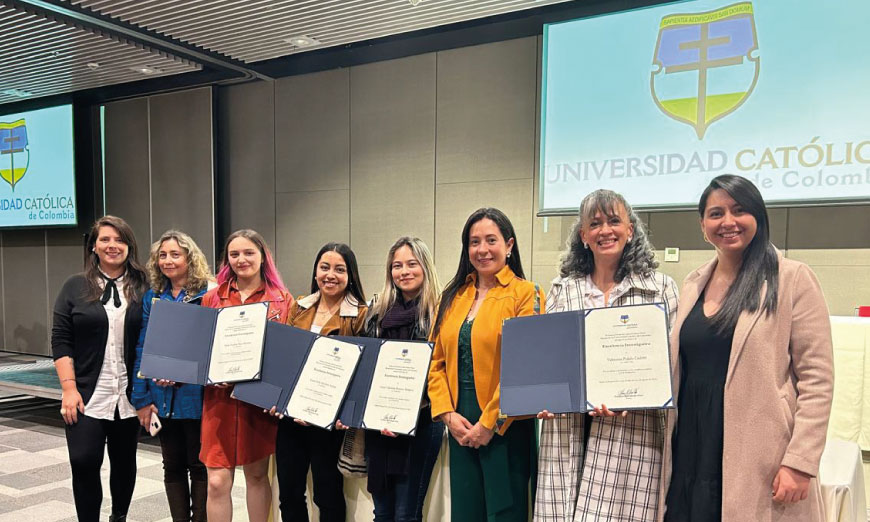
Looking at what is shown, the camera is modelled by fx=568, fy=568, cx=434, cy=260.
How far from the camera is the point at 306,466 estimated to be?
92.1 inches

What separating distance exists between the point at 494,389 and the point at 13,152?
842cm

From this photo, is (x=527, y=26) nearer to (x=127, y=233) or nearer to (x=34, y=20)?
(x=127, y=233)

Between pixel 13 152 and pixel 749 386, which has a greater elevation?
pixel 13 152

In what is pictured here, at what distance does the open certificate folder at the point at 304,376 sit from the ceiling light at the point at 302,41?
3495mm

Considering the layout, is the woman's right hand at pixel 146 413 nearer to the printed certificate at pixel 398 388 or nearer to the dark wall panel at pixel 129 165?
the printed certificate at pixel 398 388

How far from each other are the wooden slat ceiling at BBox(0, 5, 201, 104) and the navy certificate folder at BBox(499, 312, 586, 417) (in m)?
4.93

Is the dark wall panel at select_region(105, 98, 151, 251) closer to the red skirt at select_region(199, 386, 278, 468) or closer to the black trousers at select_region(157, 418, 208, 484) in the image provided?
the black trousers at select_region(157, 418, 208, 484)

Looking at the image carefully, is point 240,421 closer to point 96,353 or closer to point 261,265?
point 261,265

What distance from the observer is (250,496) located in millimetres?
2482

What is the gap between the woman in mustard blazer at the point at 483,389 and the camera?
1952mm

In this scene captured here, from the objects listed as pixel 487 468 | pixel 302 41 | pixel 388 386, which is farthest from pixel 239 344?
pixel 302 41

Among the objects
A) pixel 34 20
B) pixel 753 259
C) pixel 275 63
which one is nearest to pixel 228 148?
pixel 275 63

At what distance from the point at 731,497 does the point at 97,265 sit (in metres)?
2.71
